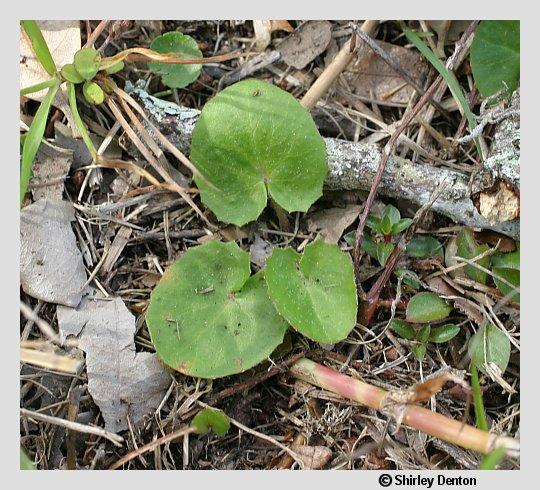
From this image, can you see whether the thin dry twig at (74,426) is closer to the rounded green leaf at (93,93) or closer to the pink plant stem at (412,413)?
the pink plant stem at (412,413)

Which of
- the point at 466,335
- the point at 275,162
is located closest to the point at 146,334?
the point at 275,162

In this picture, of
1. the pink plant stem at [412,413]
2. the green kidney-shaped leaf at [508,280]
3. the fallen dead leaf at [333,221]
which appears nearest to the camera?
the pink plant stem at [412,413]

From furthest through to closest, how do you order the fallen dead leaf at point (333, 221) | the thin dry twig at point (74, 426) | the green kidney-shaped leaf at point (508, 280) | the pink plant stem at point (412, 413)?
1. the fallen dead leaf at point (333, 221)
2. the green kidney-shaped leaf at point (508, 280)
3. the thin dry twig at point (74, 426)
4. the pink plant stem at point (412, 413)

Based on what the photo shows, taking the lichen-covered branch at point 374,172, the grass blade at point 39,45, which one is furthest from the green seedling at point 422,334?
the grass blade at point 39,45

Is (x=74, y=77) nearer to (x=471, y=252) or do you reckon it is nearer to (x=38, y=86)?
(x=38, y=86)

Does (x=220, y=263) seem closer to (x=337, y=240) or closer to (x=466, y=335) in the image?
(x=337, y=240)

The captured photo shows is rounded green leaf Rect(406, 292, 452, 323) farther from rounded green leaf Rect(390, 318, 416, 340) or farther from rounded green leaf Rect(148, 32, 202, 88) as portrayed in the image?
rounded green leaf Rect(148, 32, 202, 88)

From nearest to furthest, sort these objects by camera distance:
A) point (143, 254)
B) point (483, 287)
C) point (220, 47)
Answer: point (483, 287)
point (143, 254)
point (220, 47)
